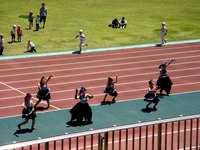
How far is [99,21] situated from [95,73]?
14.1 metres

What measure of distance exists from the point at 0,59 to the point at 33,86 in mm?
5850

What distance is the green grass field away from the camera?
3338 cm

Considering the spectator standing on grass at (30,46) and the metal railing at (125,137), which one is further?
the spectator standing on grass at (30,46)

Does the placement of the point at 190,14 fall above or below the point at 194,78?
above

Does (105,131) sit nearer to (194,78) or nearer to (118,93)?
(118,93)

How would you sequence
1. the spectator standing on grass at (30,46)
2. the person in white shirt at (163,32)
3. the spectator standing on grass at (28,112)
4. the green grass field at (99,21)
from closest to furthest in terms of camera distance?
the spectator standing on grass at (28,112), the spectator standing on grass at (30,46), the person in white shirt at (163,32), the green grass field at (99,21)

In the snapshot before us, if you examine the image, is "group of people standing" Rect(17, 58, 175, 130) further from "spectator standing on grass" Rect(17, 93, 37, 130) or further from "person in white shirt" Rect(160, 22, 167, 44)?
"person in white shirt" Rect(160, 22, 167, 44)

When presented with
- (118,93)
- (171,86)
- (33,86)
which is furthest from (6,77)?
(171,86)

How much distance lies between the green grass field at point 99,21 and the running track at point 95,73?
8.55 feet

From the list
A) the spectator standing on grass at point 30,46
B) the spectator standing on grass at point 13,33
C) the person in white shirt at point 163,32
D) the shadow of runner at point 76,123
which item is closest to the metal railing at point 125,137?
the shadow of runner at point 76,123

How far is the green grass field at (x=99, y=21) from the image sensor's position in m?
33.4

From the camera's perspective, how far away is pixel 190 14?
43.3 metres

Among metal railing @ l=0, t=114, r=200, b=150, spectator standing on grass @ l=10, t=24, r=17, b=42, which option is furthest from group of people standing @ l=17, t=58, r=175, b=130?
spectator standing on grass @ l=10, t=24, r=17, b=42

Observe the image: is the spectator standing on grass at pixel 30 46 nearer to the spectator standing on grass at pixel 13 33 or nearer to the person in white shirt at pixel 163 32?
the spectator standing on grass at pixel 13 33
